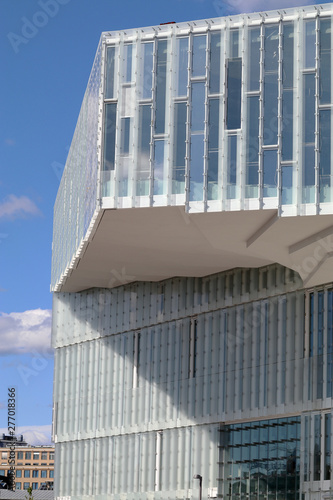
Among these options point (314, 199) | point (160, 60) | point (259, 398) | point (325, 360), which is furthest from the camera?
point (259, 398)

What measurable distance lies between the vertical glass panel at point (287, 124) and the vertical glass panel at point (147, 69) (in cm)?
456

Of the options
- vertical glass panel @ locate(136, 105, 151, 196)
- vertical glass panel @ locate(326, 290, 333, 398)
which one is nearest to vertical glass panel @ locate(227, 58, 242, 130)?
vertical glass panel @ locate(136, 105, 151, 196)

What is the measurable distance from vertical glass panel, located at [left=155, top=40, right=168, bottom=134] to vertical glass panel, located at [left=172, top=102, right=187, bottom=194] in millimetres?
487

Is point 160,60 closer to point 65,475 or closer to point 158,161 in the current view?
point 158,161

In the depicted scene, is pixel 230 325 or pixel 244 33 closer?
pixel 244 33

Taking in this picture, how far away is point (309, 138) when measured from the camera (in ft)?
105

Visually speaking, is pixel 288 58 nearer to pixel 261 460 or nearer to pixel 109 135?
pixel 109 135

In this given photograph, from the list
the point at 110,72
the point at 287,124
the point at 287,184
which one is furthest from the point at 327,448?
the point at 110,72

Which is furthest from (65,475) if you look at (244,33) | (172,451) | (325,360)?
(244,33)

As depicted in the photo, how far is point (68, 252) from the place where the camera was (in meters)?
44.2

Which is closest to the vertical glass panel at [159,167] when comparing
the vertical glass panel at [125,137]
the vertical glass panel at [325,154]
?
the vertical glass panel at [125,137]

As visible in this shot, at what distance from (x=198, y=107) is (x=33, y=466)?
148348 mm

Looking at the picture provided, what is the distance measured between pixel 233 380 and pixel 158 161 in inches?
490

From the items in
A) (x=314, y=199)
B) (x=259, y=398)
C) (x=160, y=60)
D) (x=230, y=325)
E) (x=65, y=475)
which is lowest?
(x=65, y=475)
